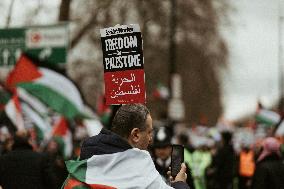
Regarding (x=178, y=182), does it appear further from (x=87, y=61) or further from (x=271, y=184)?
(x=87, y=61)

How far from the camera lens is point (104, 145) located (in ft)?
16.1

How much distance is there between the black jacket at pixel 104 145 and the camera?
16.0 feet

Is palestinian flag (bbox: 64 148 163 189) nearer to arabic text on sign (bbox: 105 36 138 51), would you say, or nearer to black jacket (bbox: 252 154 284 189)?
arabic text on sign (bbox: 105 36 138 51)

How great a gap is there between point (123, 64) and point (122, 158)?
1.33 metres

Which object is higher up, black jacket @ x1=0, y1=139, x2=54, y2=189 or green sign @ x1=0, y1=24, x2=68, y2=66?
green sign @ x1=0, y1=24, x2=68, y2=66

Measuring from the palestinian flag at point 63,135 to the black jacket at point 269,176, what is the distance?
484cm

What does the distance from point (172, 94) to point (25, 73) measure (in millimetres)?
10830

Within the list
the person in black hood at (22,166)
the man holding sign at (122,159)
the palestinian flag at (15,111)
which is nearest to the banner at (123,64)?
the man holding sign at (122,159)

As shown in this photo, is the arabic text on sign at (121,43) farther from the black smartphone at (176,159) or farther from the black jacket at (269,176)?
the black jacket at (269,176)

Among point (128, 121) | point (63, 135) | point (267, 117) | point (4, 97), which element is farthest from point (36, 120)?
point (128, 121)

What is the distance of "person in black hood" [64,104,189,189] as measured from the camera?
190 inches

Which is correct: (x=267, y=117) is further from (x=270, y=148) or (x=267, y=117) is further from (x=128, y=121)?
(x=128, y=121)

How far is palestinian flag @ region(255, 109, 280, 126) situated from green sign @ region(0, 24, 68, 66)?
644 centimetres

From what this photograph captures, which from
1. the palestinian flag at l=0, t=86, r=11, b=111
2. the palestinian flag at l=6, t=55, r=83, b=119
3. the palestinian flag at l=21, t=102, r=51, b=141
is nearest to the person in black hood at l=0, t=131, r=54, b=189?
the palestinian flag at l=6, t=55, r=83, b=119
